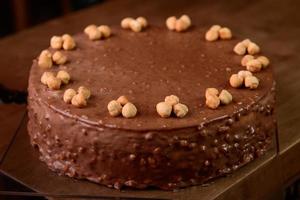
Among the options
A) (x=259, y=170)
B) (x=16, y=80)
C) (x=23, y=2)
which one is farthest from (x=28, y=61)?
(x=23, y=2)

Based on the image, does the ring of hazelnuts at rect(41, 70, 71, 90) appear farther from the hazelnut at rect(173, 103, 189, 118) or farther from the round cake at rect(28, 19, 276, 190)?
the hazelnut at rect(173, 103, 189, 118)

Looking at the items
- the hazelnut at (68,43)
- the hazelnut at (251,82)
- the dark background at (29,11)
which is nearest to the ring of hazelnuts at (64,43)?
the hazelnut at (68,43)

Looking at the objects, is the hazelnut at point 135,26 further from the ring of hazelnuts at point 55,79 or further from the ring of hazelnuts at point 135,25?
the ring of hazelnuts at point 55,79

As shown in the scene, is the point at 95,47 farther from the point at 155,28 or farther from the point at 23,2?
the point at 23,2

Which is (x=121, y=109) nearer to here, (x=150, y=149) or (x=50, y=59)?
(x=150, y=149)

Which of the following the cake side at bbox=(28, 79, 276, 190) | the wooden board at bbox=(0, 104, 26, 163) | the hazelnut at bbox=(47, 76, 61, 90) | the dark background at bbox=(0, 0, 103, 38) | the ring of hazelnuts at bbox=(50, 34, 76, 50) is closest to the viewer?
the cake side at bbox=(28, 79, 276, 190)

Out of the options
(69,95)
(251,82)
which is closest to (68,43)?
(69,95)

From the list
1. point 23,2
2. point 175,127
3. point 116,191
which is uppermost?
point 175,127

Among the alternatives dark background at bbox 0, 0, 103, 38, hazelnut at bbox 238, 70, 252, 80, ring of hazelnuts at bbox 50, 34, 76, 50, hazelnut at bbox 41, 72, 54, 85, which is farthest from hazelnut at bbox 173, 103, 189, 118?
dark background at bbox 0, 0, 103, 38
